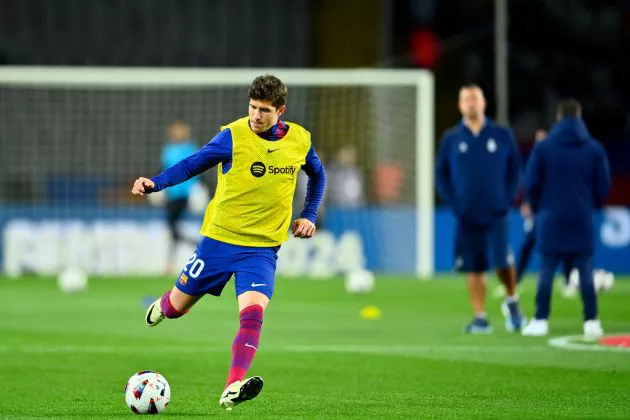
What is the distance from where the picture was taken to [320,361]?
11.5m

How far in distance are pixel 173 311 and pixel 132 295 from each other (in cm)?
946

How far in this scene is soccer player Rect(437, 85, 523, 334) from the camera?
13547mm

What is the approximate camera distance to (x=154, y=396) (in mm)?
8375

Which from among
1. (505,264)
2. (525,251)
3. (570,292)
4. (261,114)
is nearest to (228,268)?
(261,114)

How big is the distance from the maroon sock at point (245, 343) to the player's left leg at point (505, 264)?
5.30 meters

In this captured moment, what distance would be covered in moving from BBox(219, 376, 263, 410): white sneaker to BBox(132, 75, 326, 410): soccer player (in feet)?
2.30

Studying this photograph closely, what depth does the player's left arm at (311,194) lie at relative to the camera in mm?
9023

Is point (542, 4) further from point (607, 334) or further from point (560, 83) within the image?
point (607, 334)

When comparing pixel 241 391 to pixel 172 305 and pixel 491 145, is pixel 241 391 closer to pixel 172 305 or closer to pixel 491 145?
pixel 172 305

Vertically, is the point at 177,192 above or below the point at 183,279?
above

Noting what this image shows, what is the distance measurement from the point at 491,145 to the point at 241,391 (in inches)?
243

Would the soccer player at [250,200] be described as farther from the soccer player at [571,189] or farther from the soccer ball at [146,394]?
the soccer player at [571,189]

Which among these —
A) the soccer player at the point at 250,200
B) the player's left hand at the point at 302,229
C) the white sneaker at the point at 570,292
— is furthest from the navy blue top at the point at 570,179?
the white sneaker at the point at 570,292

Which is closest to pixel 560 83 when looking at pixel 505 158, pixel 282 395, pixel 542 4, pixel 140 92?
pixel 542 4
